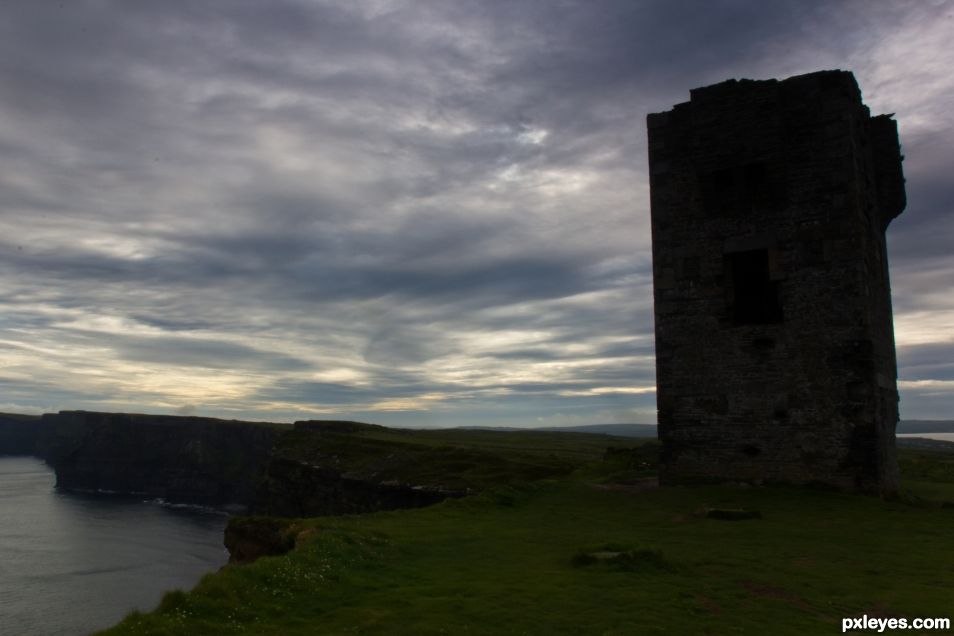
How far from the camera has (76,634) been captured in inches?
1741

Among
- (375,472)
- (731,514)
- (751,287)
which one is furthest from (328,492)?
(731,514)

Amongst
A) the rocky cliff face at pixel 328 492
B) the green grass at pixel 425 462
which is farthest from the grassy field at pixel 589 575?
the rocky cliff face at pixel 328 492

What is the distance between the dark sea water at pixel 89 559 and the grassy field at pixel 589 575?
27.6m

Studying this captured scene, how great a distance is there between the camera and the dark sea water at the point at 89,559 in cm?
4878

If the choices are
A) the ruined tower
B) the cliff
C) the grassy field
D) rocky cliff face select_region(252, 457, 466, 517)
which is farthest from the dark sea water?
the ruined tower

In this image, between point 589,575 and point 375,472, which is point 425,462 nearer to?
point 375,472

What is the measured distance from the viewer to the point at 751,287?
75.0 feet

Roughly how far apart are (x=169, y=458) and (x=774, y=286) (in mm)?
171508

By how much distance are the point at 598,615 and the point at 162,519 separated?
11577cm

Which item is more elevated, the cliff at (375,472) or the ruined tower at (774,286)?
the ruined tower at (774,286)

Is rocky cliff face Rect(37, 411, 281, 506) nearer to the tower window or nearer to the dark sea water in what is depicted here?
the dark sea water

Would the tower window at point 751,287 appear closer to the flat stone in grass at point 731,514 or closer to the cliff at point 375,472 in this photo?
the flat stone in grass at point 731,514

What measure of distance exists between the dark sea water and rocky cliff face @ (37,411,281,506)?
24.9 m

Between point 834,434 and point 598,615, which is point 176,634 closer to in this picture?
point 598,615
